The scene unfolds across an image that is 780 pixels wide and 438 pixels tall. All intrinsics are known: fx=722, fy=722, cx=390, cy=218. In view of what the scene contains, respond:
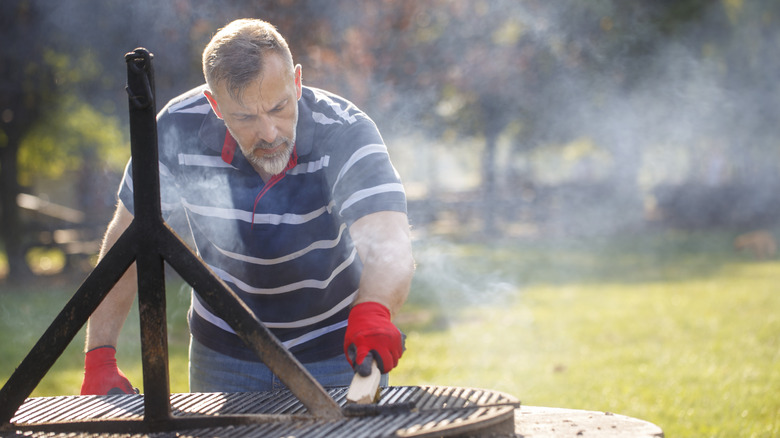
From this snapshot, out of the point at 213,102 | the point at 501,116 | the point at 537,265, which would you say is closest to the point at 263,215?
the point at 213,102

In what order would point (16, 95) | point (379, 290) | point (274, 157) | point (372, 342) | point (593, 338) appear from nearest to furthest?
1. point (372, 342)
2. point (379, 290)
3. point (274, 157)
4. point (593, 338)
5. point (16, 95)

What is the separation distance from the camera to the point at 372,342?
169cm

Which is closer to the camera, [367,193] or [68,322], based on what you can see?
[68,322]

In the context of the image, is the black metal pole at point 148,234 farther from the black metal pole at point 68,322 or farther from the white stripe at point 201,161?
the white stripe at point 201,161

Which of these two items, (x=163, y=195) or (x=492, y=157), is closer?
(x=163, y=195)

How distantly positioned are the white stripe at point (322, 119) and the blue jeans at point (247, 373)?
72 centimetres

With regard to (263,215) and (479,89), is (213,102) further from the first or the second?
(479,89)

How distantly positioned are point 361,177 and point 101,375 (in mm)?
974

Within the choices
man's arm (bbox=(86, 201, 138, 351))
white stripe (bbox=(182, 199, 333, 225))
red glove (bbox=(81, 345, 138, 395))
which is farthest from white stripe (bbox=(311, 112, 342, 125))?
red glove (bbox=(81, 345, 138, 395))

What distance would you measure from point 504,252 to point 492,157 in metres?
6.67

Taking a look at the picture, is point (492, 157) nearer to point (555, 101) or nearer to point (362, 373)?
point (555, 101)

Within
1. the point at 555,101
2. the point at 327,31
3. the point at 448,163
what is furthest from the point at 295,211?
the point at 448,163

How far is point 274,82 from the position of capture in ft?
6.49

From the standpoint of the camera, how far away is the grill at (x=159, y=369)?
1.68 meters
